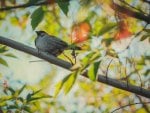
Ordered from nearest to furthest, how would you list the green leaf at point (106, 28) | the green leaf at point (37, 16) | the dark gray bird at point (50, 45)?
the green leaf at point (106, 28)
the green leaf at point (37, 16)
the dark gray bird at point (50, 45)

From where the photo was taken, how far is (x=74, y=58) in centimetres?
172

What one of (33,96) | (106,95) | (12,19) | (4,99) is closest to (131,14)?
(33,96)

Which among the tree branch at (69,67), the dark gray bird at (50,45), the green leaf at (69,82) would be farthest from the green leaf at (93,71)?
the dark gray bird at (50,45)

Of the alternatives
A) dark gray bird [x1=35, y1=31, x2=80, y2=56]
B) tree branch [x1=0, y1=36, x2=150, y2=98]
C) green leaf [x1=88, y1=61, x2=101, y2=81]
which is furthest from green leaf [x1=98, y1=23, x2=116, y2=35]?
dark gray bird [x1=35, y1=31, x2=80, y2=56]

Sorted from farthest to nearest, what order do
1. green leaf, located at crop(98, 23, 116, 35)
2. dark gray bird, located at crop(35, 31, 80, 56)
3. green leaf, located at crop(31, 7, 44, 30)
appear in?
dark gray bird, located at crop(35, 31, 80, 56)
green leaf, located at crop(31, 7, 44, 30)
green leaf, located at crop(98, 23, 116, 35)

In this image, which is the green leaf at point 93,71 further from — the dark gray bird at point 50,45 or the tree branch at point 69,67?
the dark gray bird at point 50,45

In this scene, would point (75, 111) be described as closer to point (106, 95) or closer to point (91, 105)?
point (91, 105)

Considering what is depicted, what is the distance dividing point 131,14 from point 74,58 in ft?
1.28

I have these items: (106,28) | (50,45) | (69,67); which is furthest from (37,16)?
(50,45)

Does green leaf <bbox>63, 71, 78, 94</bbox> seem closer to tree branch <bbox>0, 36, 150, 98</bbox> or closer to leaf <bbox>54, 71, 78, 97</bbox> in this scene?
leaf <bbox>54, 71, 78, 97</bbox>

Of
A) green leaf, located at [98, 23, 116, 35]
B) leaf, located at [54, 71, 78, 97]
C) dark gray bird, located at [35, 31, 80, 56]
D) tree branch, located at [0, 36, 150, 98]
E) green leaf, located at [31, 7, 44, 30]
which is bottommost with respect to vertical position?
dark gray bird, located at [35, 31, 80, 56]

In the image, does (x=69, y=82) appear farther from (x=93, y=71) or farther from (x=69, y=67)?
(x=69, y=67)

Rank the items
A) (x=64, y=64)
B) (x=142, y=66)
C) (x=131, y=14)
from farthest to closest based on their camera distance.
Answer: (x=142, y=66) → (x=64, y=64) → (x=131, y=14)

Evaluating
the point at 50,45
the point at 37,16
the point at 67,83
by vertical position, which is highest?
the point at 37,16
